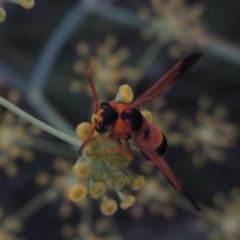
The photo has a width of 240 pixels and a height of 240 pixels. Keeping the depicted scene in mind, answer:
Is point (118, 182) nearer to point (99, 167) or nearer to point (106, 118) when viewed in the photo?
point (99, 167)

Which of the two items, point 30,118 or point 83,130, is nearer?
point 30,118

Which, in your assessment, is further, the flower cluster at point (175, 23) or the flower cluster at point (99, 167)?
the flower cluster at point (175, 23)

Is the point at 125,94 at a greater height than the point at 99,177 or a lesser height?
greater

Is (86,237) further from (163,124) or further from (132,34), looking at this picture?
(132,34)

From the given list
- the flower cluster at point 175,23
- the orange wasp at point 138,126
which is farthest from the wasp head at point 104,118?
the flower cluster at point 175,23

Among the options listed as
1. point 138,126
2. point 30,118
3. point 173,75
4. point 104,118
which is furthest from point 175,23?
point 30,118

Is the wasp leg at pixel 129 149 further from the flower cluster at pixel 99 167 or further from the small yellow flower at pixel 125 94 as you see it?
the small yellow flower at pixel 125 94

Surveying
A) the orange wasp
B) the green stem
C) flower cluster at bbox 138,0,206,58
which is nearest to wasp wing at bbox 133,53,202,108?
the orange wasp
